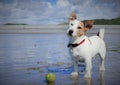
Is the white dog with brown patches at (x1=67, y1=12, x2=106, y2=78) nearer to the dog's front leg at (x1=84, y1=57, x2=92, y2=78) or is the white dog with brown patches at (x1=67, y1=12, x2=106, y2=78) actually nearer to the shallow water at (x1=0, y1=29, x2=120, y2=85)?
the dog's front leg at (x1=84, y1=57, x2=92, y2=78)

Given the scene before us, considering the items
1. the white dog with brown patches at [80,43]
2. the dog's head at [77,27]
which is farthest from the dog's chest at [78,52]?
the dog's head at [77,27]

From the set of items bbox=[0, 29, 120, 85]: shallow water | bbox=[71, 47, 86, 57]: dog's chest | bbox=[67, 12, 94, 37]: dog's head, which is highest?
bbox=[67, 12, 94, 37]: dog's head

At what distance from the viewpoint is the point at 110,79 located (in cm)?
351

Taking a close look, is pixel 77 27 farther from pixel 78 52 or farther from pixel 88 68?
pixel 88 68

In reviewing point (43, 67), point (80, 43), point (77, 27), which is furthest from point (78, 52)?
point (43, 67)

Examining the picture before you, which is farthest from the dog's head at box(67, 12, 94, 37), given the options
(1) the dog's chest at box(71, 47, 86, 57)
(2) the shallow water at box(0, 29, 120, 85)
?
(2) the shallow water at box(0, 29, 120, 85)

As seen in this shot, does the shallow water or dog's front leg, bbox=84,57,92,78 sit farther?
dog's front leg, bbox=84,57,92,78

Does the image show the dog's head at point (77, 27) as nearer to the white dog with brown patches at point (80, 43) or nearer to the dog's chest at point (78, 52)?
the white dog with brown patches at point (80, 43)

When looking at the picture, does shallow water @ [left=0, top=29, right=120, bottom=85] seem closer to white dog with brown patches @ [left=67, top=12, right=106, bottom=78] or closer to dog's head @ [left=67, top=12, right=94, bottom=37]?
white dog with brown patches @ [left=67, top=12, right=106, bottom=78]

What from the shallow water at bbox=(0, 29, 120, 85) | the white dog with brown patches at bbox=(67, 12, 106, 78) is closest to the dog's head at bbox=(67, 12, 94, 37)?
the white dog with brown patches at bbox=(67, 12, 106, 78)

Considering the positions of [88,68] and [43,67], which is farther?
[43,67]

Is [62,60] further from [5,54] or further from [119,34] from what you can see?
[119,34]

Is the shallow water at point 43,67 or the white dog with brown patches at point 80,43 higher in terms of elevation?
the white dog with brown patches at point 80,43

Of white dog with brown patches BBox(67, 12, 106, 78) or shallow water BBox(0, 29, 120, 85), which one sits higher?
white dog with brown patches BBox(67, 12, 106, 78)
